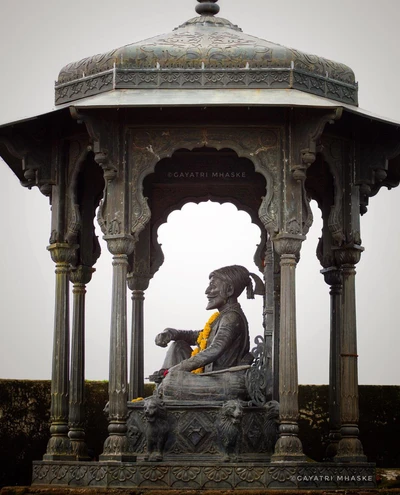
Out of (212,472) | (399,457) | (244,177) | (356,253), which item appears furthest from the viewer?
(399,457)

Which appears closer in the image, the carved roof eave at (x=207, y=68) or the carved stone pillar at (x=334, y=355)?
the carved roof eave at (x=207, y=68)

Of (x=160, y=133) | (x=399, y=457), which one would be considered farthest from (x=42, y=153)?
(x=399, y=457)

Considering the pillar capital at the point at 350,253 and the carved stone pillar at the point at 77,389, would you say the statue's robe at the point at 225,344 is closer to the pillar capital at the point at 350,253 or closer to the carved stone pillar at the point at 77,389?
the carved stone pillar at the point at 77,389

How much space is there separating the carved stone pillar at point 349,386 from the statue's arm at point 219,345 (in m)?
1.85

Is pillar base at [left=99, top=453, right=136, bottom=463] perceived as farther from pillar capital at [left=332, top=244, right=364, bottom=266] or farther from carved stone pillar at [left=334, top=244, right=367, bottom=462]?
pillar capital at [left=332, top=244, right=364, bottom=266]

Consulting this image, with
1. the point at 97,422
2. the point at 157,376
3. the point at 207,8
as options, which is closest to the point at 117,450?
the point at 157,376

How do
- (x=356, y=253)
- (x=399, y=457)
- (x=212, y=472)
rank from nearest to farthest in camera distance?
(x=212, y=472) → (x=356, y=253) → (x=399, y=457)

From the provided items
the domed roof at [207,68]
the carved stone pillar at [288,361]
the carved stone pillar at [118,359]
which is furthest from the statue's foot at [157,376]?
the domed roof at [207,68]

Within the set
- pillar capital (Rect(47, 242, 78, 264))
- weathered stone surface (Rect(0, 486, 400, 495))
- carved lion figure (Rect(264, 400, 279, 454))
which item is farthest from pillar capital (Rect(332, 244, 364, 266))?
pillar capital (Rect(47, 242, 78, 264))

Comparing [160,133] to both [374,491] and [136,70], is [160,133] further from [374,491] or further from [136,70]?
[374,491]

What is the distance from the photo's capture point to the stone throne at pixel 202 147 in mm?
25031

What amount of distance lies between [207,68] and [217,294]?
13.7 ft

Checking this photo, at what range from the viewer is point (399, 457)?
31484mm

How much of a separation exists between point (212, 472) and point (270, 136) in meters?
5.05
